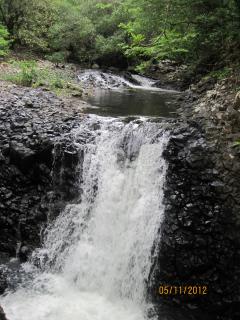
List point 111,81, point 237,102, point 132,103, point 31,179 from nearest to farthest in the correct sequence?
point 237,102
point 31,179
point 132,103
point 111,81

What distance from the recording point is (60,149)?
29.9 ft

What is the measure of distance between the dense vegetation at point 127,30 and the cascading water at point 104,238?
10.7 ft

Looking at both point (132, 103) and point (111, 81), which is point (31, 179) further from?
point (111, 81)

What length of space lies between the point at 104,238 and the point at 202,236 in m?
2.09

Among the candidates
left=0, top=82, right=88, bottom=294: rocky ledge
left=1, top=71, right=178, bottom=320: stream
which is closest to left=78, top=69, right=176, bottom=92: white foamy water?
left=0, top=82, right=88, bottom=294: rocky ledge

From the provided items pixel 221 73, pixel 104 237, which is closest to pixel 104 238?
pixel 104 237

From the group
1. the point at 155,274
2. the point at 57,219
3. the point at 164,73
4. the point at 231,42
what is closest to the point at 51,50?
the point at 164,73

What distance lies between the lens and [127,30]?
11922 millimetres

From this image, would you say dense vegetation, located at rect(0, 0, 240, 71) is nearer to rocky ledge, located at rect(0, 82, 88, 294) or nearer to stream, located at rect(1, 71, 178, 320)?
stream, located at rect(1, 71, 178, 320)

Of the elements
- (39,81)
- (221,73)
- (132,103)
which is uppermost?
(221,73)

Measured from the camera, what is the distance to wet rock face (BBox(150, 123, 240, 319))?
23.6 feet

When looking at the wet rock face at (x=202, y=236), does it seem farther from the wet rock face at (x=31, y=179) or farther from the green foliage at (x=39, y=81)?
the green foliage at (x=39, y=81)

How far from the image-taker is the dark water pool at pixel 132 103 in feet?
37.3

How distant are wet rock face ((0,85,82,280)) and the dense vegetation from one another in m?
3.72
